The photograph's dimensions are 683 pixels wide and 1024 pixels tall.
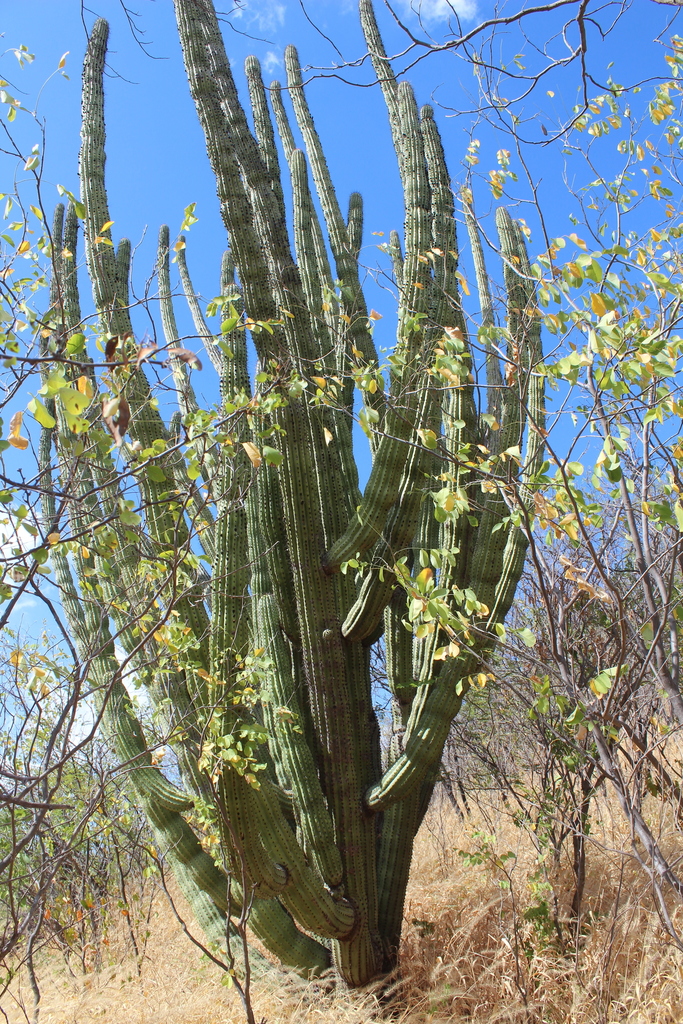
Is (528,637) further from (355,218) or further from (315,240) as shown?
(355,218)

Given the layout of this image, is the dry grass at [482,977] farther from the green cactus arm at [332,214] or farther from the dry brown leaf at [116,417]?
the green cactus arm at [332,214]

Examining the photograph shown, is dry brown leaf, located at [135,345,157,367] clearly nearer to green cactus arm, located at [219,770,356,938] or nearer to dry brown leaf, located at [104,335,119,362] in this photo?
dry brown leaf, located at [104,335,119,362]

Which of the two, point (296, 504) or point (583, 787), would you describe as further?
point (583, 787)

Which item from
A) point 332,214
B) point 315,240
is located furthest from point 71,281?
point 332,214

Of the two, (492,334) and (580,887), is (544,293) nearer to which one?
(492,334)

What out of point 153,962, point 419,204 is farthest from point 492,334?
point 153,962

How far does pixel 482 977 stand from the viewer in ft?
12.5

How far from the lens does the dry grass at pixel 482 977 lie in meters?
3.33

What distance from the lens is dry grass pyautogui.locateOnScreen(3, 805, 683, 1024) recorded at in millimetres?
3328

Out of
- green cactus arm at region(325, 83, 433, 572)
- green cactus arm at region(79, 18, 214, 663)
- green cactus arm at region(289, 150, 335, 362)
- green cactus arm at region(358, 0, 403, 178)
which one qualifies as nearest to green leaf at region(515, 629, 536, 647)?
green cactus arm at region(325, 83, 433, 572)

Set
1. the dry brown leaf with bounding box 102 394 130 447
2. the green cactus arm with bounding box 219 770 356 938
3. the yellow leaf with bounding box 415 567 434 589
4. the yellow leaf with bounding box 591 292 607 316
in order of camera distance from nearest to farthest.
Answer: the dry brown leaf with bounding box 102 394 130 447 → the yellow leaf with bounding box 591 292 607 316 → the yellow leaf with bounding box 415 567 434 589 → the green cactus arm with bounding box 219 770 356 938

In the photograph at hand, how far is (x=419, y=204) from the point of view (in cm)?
415

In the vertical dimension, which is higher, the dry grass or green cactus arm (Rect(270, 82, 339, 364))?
green cactus arm (Rect(270, 82, 339, 364))

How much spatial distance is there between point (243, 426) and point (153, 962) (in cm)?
445
